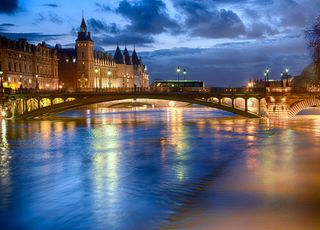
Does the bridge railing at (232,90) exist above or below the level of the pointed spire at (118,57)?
below

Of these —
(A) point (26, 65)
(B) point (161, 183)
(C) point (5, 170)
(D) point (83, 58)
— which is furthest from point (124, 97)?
(D) point (83, 58)

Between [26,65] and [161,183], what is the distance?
303 feet

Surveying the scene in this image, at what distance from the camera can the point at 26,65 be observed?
11312 cm

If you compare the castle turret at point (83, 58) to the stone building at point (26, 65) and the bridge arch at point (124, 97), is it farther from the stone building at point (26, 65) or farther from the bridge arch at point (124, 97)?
the bridge arch at point (124, 97)

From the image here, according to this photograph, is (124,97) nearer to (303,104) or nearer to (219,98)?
(219,98)

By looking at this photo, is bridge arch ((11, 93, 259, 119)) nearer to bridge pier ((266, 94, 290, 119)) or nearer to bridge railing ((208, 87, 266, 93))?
bridge railing ((208, 87, 266, 93))

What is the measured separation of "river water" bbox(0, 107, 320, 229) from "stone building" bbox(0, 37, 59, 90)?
55.2m

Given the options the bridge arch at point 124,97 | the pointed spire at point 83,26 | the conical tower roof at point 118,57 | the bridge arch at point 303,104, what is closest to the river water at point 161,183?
the bridge arch at point 303,104

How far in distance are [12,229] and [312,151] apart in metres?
26.6

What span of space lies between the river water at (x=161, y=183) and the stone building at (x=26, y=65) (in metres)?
55.2

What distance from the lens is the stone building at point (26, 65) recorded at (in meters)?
101

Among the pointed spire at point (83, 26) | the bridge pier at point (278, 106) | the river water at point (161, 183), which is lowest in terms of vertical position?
the river water at point (161, 183)

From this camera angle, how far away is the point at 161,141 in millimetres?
48062

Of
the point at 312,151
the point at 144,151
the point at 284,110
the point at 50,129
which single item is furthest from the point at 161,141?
the point at 284,110
